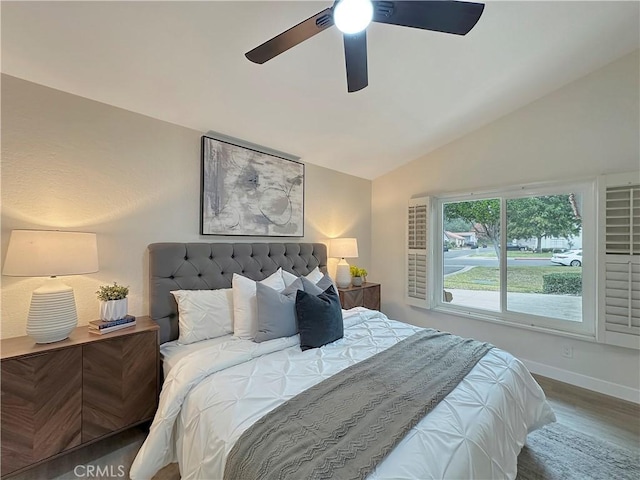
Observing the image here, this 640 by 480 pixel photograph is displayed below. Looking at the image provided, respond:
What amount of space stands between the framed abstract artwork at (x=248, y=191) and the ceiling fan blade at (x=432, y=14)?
179cm

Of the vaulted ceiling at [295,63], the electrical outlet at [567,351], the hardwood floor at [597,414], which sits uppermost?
the vaulted ceiling at [295,63]

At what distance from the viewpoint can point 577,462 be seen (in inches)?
70.2

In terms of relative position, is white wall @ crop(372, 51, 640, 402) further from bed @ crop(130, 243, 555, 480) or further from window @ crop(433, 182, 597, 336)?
bed @ crop(130, 243, 555, 480)

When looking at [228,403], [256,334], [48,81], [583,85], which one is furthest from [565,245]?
[48,81]

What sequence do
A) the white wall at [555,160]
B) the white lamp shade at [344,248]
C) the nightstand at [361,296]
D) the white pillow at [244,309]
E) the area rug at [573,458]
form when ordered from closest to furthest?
the area rug at [573,458] → the white pillow at [244,309] → the white wall at [555,160] → the nightstand at [361,296] → the white lamp shade at [344,248]

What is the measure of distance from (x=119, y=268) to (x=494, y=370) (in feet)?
8.53

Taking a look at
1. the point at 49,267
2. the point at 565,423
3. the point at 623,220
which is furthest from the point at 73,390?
the point at 623,220

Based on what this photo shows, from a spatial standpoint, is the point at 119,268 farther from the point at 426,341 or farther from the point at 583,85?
the point at 583,85

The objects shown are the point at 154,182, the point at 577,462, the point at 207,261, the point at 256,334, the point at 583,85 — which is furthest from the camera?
the point at 583,85

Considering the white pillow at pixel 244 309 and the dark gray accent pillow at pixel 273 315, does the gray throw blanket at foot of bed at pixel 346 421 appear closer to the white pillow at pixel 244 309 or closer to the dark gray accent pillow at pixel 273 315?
the dark gray accent pillow at pixel 273 315

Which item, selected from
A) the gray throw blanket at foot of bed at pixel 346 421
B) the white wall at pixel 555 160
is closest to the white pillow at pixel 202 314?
the gray throw blanket at foot of bed at pixel 346 421

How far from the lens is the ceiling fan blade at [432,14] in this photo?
1175mm

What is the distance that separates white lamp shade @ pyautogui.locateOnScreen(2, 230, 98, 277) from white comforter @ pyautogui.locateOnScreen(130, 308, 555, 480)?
865 millimetres

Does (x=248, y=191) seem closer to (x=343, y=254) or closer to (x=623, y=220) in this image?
(x=343, y=254)
